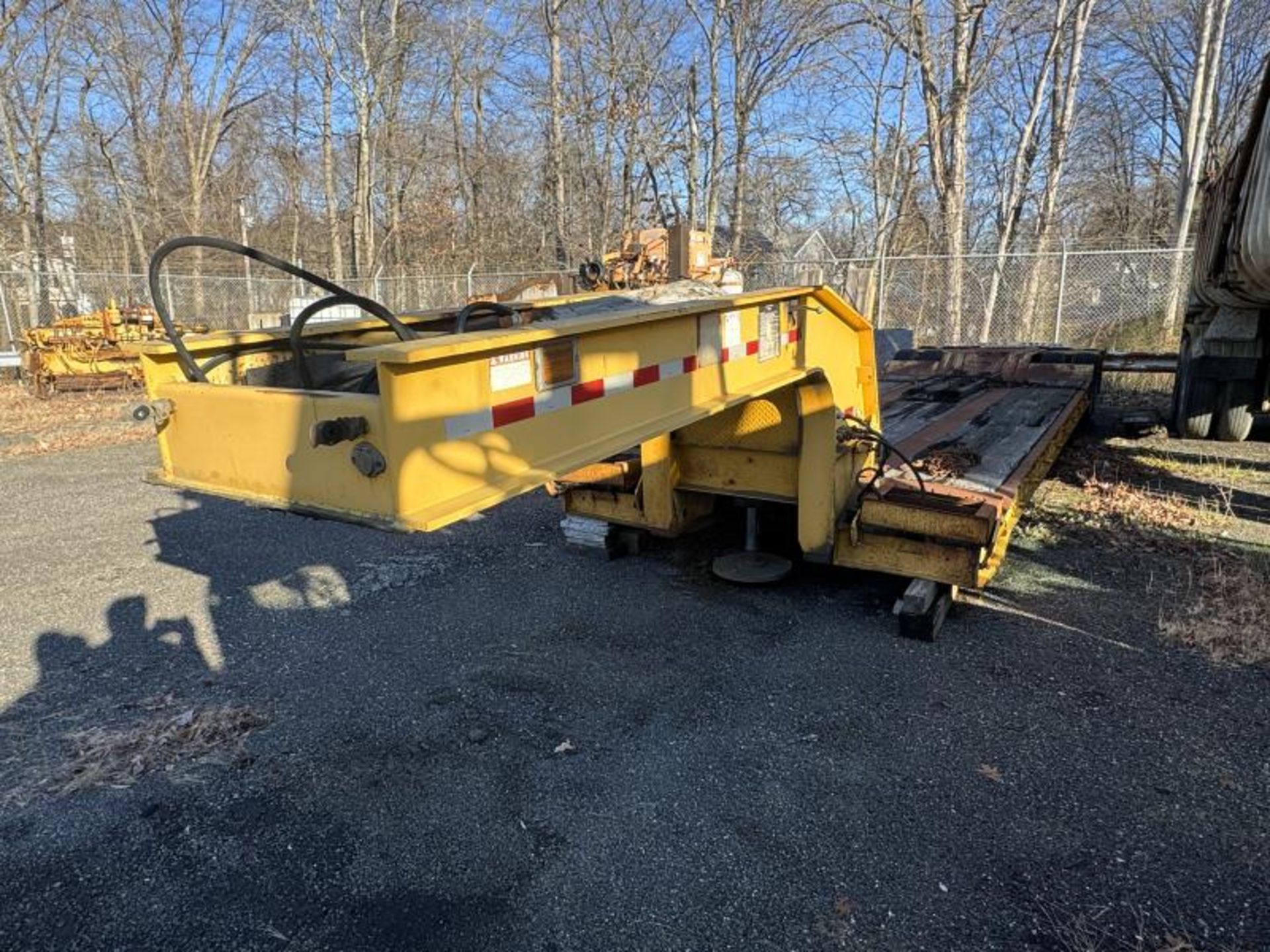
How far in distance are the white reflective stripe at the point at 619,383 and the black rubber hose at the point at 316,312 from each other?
0.59 metres

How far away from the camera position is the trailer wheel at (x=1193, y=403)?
6.11 meters

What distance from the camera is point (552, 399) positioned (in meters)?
2.28

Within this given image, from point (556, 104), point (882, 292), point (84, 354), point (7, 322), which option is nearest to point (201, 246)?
point (84, 354)

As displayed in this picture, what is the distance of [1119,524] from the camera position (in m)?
5.48

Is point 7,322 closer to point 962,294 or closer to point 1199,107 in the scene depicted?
point 962,294

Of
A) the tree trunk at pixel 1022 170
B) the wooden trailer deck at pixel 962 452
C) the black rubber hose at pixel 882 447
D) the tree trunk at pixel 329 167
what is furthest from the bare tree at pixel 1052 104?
the tree trunk at pixel 329 167

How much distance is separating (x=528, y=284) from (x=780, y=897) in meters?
11.7

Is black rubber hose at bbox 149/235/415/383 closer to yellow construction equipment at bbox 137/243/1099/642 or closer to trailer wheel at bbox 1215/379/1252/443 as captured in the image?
yellow construction equipment at bbox 137/243/1099/642

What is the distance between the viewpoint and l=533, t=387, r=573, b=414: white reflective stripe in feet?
7.32

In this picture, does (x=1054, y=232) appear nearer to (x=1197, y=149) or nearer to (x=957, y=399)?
(x=1197, y=149)

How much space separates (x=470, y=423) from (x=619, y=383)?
632 mm

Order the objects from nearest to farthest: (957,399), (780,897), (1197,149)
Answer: (780,897)
(957,399)
(1197,149)

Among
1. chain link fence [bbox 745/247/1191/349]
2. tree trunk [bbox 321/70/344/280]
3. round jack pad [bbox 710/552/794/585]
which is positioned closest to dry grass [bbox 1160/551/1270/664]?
round jack pad [bbox 710/552/794/585]

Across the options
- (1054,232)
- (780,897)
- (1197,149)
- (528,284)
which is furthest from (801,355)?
(1054,232)
